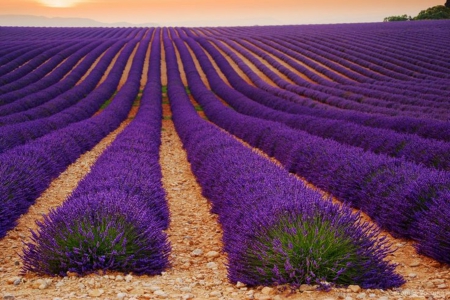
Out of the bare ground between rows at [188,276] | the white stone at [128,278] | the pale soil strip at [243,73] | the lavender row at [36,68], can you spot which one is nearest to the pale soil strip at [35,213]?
the bare ground between rows at [188,276]

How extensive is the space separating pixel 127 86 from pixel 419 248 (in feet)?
70.1

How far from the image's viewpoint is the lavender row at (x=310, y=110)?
10188 mm

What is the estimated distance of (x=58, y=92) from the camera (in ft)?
73.2

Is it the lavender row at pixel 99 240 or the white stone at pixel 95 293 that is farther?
the lavender row at pixel 99 240

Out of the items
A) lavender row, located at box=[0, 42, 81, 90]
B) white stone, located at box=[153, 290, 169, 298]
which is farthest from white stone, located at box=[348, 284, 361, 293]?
lavender row, located at box=[0, 42, 81, 90]

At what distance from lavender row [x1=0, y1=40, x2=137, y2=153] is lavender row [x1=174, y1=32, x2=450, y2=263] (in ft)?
18.4

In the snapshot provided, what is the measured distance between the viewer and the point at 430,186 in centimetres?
472

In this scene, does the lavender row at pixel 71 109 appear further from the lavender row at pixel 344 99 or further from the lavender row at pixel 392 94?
the lavender row at pixel 392 94

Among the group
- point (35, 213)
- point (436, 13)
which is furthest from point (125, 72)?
point (436, 13)

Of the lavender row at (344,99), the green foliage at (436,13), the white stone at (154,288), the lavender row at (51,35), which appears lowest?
the lavender row at (344,99)

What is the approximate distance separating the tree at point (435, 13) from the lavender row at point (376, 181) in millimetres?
66216

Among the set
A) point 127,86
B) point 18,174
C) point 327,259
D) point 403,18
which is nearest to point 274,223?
point 327,259

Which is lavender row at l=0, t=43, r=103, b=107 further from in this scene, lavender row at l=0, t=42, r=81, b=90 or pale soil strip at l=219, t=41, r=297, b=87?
pale soil strip at l=219, t=41, r=297, b=87

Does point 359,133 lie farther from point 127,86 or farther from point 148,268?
point 127,86
